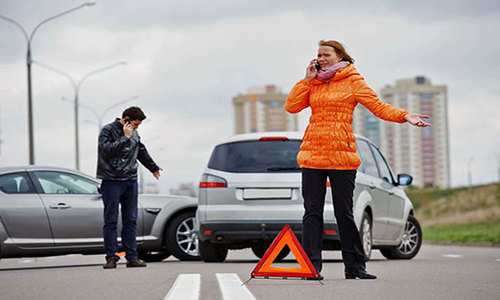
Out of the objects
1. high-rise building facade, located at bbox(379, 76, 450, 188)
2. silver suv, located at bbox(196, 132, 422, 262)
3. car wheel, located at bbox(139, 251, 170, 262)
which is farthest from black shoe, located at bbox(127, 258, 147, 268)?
high-rise building facade, located at bbox(379, 76, 450, 188)

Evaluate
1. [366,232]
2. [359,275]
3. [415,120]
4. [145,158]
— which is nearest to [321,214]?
[359,275]

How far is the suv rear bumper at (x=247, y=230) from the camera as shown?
37.7 feet

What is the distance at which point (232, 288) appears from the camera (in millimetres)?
7805

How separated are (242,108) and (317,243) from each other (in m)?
191

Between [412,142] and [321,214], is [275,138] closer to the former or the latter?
[321,214]

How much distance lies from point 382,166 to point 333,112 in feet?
17.1

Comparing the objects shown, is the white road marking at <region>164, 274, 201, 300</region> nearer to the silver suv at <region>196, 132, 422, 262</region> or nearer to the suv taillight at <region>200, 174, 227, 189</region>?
the silver suv at <region>196, 132, 422, 262</region>

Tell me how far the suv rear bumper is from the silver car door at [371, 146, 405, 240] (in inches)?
70.4

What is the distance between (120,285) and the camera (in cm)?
844

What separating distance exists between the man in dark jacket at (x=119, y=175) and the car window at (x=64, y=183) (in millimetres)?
1346

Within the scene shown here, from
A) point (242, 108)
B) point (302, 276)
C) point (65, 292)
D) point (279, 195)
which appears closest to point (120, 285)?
point (65, 292)

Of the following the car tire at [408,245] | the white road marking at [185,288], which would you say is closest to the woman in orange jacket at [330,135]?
the white road marking at [185,288]

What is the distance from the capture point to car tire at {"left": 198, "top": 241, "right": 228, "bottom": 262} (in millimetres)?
12391

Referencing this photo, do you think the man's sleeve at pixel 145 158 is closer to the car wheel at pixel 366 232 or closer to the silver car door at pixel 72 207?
the silver car door at pixel 72 207
